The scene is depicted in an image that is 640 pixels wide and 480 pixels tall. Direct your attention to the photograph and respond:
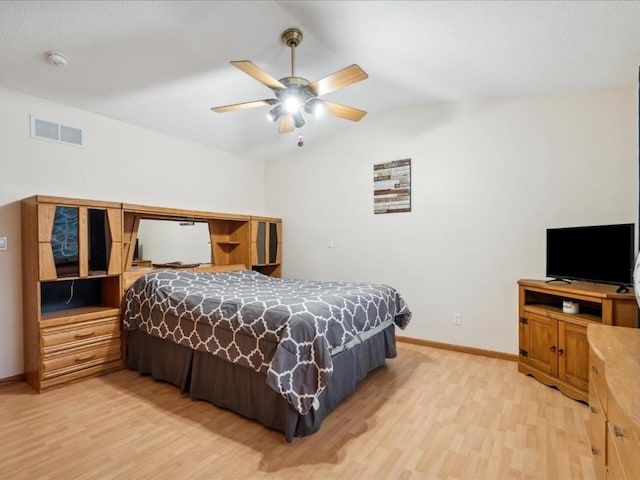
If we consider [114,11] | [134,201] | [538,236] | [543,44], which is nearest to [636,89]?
[543,44]

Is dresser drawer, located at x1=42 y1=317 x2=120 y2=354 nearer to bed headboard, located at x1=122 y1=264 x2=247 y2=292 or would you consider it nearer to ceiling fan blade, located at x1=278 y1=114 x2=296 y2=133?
bed headboard, located at x1=122 y1=264 x2=247 y2=292

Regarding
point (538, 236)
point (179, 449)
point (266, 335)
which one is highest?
point (538, 236)

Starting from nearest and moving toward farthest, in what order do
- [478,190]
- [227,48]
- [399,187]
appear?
1. [227,48]
2. [478,190]
3. [399,187]

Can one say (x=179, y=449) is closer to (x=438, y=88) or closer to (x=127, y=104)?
(x=127, y=104)

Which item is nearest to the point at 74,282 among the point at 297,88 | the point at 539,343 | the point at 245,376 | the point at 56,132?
the point at 56,132

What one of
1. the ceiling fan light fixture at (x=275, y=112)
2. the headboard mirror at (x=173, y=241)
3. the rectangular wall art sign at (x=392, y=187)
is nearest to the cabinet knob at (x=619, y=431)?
the ceiling fan light fixture at (x=275, y=112)

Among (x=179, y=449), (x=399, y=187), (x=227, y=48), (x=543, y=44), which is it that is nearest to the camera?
(x=179, y=449)

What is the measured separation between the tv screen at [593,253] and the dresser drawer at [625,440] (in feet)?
5.30

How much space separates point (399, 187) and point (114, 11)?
10.0 feet

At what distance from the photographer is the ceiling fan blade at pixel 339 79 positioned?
6.94 ft

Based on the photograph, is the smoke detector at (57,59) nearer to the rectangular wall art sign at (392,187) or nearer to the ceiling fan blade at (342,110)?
the ceiling fan blade at (342,110)

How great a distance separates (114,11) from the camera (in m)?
2.11

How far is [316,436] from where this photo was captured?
2068 mm

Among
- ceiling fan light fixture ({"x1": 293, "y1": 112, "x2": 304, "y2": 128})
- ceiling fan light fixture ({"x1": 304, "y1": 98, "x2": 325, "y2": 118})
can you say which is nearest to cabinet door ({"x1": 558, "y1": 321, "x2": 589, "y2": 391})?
ceiling fan light fixture ({"x1": 304, "y1": 98, "x2": 325, "y2": 118})
